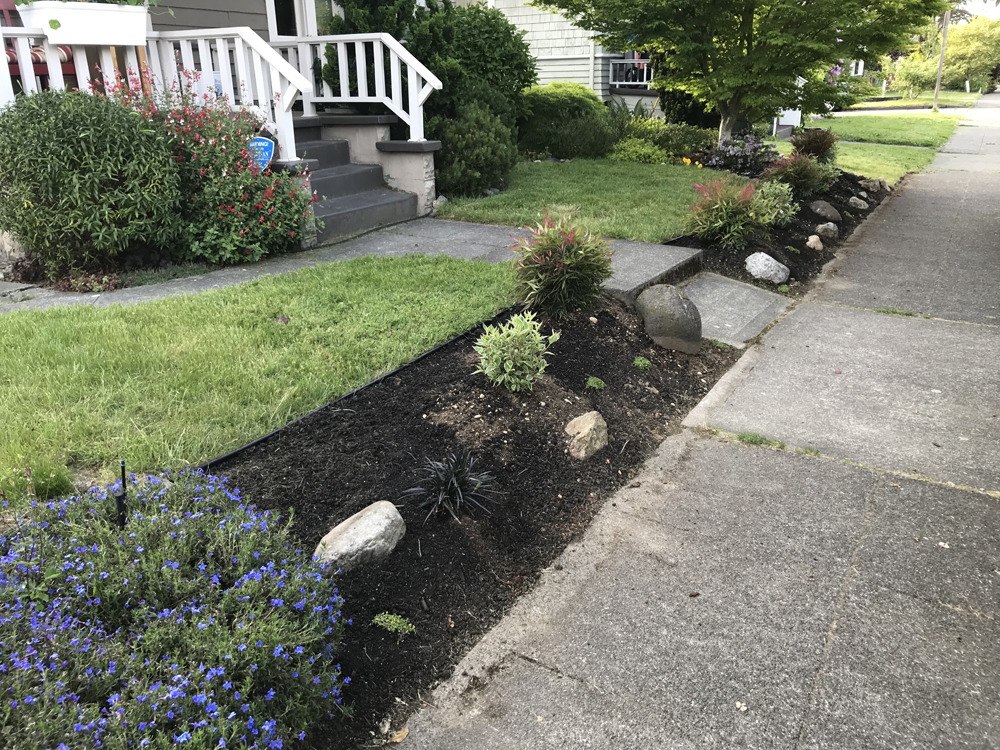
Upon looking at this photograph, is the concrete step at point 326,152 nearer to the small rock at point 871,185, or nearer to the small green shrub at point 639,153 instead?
the small green shrub at point 639,153

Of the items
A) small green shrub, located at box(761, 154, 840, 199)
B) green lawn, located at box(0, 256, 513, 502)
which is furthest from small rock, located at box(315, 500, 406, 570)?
small green shrub, located at box(761, 154, 840, 199)

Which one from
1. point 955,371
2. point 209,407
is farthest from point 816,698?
point 955,371

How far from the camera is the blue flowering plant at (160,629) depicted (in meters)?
1.67

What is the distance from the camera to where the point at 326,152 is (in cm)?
830

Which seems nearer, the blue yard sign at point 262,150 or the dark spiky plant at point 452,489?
the dark spiky plant at point 452,489

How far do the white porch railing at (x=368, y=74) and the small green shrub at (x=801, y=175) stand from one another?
174 inches

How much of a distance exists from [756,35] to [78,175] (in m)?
9.15

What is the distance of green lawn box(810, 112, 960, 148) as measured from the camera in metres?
17.6

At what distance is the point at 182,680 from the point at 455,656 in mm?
951

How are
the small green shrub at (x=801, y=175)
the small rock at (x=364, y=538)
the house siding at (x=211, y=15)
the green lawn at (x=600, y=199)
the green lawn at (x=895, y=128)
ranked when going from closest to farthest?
the small rock at (x=364, y=538)
the green lawn at (x=600, y=199)
the house siding at (x=211, y=15)
the small green shrub at (x=801, y=175)
the green lawn at (x=895, y=128)

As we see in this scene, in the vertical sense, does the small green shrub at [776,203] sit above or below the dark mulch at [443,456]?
above

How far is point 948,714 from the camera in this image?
2.19 m

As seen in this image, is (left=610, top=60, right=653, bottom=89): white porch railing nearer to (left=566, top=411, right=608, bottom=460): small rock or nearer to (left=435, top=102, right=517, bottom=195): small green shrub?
(left=435, top=102, right=517, bottom=195): small green shrub

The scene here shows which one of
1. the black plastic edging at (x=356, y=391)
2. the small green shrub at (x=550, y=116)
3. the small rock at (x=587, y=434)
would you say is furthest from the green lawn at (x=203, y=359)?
the small green shrub at (x=550, y=116)
